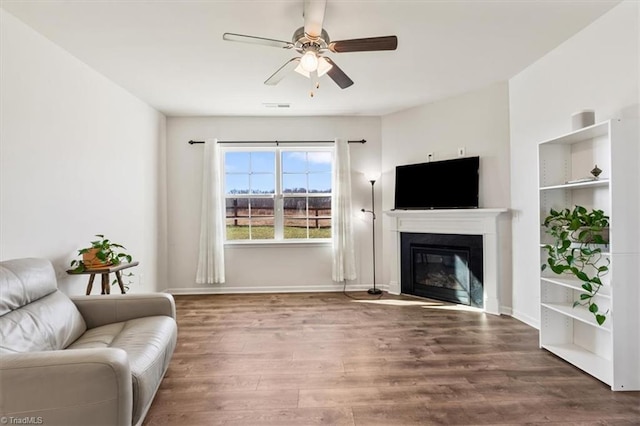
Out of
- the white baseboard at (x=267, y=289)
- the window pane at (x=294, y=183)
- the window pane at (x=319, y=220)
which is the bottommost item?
the white baseboard at (x=267, y=289)

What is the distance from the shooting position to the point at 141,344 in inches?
69.5

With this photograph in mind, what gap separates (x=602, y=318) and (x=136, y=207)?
4544 millimetres

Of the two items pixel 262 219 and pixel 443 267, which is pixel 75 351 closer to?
pixel 262 219

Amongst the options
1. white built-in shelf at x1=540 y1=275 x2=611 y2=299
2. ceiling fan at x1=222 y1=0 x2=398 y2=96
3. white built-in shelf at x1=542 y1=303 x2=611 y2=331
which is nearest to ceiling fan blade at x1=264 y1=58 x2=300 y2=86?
ceiling fan at x1=222 y1=0 x2=398 y2=96

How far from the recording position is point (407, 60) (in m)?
2.88

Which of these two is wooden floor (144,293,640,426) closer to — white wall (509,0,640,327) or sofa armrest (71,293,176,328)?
sofa armrest (71,293,176,328)

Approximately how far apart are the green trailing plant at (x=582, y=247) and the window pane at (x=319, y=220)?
8.99ft

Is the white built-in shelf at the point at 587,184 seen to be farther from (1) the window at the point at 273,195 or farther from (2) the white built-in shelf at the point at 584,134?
(1) the window at the point at 273,195

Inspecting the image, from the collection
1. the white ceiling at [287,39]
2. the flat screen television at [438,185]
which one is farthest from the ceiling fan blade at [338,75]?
the flat screen television at [438,185]

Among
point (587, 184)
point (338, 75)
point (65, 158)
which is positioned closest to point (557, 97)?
point (587, 184)

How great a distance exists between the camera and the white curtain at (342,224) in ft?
14.4

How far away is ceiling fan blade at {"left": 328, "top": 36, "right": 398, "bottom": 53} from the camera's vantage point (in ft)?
6.63

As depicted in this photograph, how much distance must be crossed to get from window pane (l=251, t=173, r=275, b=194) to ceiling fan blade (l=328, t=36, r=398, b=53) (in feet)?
8.91

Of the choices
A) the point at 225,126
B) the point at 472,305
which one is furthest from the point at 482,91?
the point at 225,126
